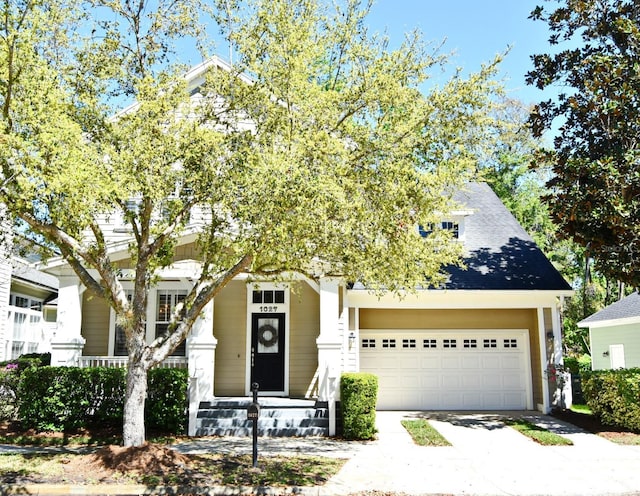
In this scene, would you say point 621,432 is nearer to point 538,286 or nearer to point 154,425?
point 538,286

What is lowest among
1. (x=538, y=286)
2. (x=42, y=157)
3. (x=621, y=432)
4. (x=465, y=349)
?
(x=621, y=432)

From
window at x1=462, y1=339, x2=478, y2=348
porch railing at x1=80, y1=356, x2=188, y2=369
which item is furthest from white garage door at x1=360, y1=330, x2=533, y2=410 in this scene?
porch railing at x1=80, y1=356, x2=188, y2=369

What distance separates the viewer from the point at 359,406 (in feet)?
39.3

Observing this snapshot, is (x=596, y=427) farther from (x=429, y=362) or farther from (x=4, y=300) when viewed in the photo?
(x=4, y=300)

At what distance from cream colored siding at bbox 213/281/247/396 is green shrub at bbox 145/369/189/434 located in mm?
2122

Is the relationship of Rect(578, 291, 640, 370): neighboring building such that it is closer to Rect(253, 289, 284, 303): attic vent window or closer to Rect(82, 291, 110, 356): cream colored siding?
Rect(253, 289, 284, 303): attic vent window

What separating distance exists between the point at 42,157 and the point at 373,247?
4744 millimetres

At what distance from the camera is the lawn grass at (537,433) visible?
11.6m

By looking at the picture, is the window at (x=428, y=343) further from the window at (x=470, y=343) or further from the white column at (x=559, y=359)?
the white column at (x=559, y=359)

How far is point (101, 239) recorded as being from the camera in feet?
30.7

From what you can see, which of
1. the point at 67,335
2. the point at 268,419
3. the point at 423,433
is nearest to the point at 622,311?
the point at 423,433

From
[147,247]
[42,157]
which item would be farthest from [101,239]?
[42,157]

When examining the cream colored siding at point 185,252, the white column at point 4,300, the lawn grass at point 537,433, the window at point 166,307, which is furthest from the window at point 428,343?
the white column at point 4,300

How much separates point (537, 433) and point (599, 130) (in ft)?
21.0
